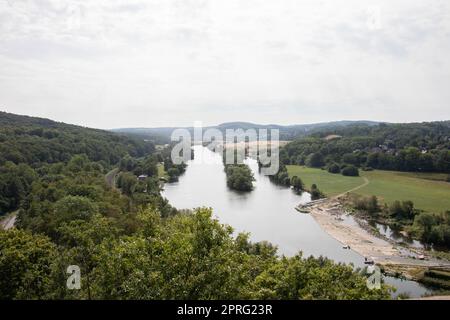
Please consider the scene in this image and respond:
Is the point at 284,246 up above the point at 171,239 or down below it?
below

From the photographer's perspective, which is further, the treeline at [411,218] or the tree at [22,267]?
the treeline at [411,218]

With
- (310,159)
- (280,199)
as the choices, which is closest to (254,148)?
(310,159)

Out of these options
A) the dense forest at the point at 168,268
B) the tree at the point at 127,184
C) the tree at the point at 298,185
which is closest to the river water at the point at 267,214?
the tree at the point at 298,185

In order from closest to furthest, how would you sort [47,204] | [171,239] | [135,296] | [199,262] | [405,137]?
[135,296] < [199,262] < [171,239] < [47,204] < [405,137]

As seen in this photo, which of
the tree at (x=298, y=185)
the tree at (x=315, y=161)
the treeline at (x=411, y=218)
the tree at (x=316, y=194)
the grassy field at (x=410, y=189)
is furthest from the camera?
the tree at (x=315, y=161)

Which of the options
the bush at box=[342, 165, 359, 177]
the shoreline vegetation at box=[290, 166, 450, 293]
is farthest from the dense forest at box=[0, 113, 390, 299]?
the bush at box=[342, 165, 359, 177]

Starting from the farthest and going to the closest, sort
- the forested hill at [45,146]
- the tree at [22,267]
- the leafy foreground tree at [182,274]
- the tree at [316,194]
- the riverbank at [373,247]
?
the tree at [316,194] → the forested hill at [45,146] → the riverbank at [373,247] → the tree at [22,267] → the leafy foreground tree at [182,274]

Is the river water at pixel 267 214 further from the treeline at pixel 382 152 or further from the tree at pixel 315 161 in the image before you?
the treeline at pixel 382 152
